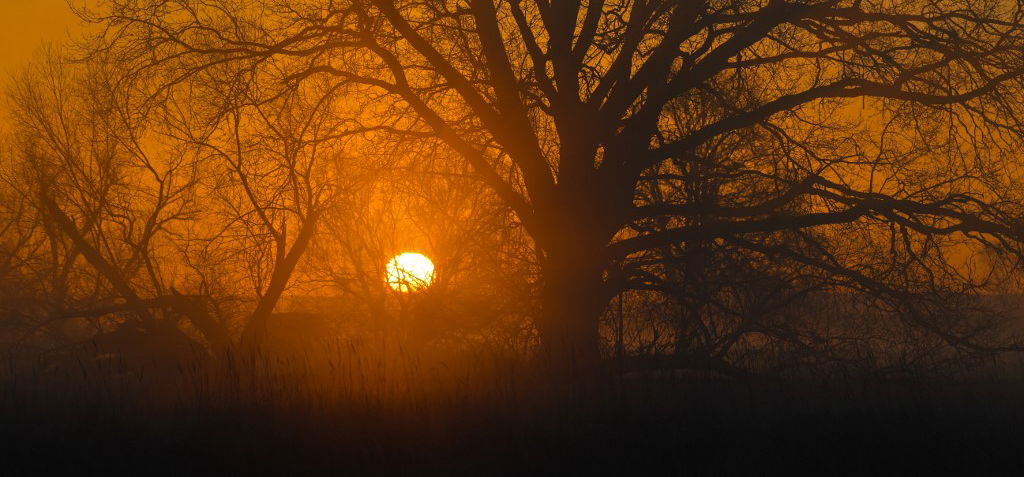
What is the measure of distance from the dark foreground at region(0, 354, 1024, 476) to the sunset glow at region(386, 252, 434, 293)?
5.00 meters

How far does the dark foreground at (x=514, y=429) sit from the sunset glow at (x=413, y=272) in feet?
16.4

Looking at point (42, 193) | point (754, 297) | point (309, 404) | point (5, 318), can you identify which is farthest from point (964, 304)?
point (5, 318)

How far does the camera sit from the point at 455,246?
41.4 ft

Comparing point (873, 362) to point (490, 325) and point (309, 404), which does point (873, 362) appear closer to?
point (490, 325)

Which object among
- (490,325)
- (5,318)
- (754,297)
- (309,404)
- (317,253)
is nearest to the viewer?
(309,404)

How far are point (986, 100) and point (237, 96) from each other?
8409mm

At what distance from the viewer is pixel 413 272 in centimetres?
1438

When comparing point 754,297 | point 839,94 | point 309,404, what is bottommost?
point 309,404

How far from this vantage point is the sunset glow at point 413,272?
14.0 metres

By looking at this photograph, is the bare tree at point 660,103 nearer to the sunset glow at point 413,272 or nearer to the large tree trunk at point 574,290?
the large tree trunk at point 574,290

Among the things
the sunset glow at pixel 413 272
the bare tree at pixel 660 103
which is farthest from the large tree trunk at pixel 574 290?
the sunset glow at pixel 413 272

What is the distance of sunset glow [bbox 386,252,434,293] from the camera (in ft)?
45.9

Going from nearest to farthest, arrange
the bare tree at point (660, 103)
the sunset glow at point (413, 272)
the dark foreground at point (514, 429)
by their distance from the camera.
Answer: the dark foreground at point (514, 429)
the bare tree at point (660, 103)
the sunset glow at point (413, 272)

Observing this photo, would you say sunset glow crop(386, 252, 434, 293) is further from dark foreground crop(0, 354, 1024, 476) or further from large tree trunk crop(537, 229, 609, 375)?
dark foreground crop(0, 354, 1024, 476)
